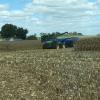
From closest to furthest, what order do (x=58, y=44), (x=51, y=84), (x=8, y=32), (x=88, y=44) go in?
(x=51, y=84), (x=88, y=44), (x=58, y=44), (x=8, y=32)

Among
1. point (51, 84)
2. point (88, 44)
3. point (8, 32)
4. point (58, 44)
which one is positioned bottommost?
point (51, 84)

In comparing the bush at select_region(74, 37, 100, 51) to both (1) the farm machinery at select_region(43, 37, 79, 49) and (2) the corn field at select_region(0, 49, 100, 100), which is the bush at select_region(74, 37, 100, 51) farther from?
(2) the corn field at select_region(0, 49, 100, 100)

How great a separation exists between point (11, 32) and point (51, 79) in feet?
278

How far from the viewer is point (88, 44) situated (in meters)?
33.8

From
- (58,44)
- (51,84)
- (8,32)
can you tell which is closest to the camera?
(51,84)

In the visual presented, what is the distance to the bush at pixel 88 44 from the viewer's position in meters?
32.8

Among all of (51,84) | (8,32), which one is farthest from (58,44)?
(8,32)

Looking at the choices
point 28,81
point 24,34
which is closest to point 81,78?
point 28,81

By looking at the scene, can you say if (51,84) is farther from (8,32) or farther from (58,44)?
(8,32)

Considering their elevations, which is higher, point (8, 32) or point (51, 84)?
point (8, 32)

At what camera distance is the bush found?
1293 inches

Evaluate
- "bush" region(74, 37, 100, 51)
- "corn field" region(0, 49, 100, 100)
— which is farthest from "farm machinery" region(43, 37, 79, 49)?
"corn field" region(0, 49, 100, 100)

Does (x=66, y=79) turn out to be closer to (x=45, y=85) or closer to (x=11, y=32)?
(x=45, y=85)

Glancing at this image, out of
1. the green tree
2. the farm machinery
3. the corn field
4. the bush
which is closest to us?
the corn field
